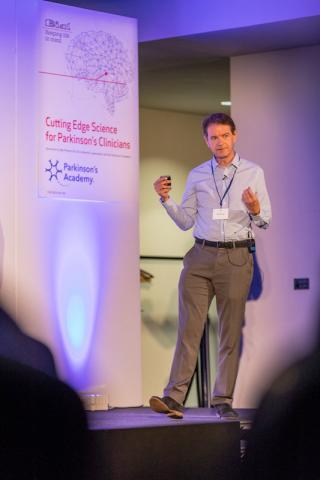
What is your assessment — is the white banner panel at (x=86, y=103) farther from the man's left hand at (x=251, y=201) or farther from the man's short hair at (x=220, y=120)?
the man's left hand at (x=251, y=201)

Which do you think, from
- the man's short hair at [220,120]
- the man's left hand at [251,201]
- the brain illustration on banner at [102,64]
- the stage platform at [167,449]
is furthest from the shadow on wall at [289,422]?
the brain illustration on banner at [102,64]

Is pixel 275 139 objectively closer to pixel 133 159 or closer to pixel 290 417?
pixel 133 159

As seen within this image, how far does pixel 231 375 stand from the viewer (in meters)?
4.53

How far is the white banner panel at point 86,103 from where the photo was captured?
504 cm

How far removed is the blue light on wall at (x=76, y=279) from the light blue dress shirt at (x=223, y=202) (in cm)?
69

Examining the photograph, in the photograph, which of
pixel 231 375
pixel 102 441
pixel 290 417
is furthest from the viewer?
pixel 231 375

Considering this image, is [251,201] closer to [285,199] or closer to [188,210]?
[188,210]

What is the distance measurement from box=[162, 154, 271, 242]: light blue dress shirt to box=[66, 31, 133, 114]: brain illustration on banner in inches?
35.0

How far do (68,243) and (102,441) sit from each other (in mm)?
1516

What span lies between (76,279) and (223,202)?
3.46 feet

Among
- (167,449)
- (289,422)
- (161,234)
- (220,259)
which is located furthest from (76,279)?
(161,234)

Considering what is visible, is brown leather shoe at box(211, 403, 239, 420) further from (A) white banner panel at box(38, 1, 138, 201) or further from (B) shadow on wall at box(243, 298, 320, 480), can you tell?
(B) shadow on wall at box(243, 298, 320, 480)

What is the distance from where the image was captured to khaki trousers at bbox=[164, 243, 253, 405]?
4.53 m

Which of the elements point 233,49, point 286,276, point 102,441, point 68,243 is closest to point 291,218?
point 286,276
